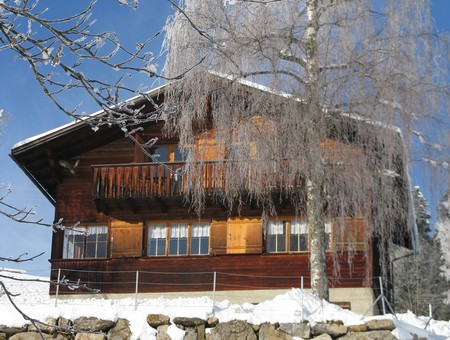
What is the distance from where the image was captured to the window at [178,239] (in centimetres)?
2144

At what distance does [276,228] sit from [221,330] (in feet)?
18.8

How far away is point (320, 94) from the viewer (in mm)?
16531

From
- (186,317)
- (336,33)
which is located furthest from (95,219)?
(336,33)

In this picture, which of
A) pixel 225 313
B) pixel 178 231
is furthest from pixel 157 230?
pixel 225 313

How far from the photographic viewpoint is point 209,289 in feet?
68.0

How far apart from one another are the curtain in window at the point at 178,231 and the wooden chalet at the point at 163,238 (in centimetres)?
3

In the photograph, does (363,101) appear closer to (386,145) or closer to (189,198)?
(386,145)

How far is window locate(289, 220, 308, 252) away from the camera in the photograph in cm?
2089

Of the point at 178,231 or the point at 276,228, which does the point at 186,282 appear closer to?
the point at 178,231

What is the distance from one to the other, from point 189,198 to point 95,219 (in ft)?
9.18

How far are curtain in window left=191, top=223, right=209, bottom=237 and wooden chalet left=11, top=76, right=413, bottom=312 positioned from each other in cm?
3

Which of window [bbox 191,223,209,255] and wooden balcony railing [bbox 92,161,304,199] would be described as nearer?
wooden balcony railing [bbox 92,161,304,199]

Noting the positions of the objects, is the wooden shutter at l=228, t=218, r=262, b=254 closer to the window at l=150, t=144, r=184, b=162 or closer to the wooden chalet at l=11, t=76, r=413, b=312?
the wooden chalet at l=11, t=76, r=413, b=312

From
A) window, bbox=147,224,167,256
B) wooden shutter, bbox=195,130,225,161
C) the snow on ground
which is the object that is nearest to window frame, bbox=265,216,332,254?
wooden shutter, bbox=195,130,225,161
